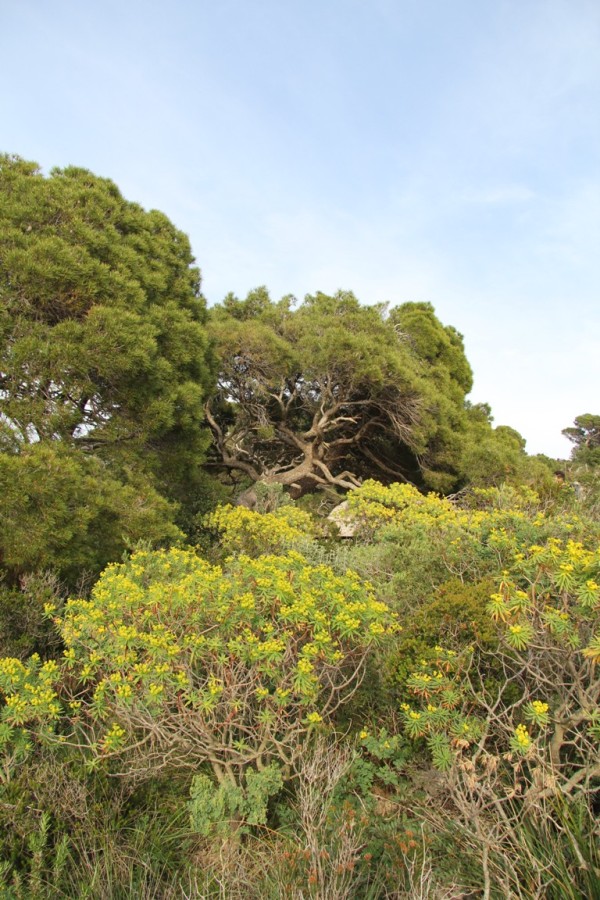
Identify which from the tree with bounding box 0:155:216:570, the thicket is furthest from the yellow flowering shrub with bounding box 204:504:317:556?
the tree with bounding box 0:155:216:570

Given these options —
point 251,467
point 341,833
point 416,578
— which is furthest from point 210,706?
point 251,467

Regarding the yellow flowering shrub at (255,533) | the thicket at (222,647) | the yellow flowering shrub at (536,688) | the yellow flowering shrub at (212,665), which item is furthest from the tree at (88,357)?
the yellow flowering shrub at (536,688)

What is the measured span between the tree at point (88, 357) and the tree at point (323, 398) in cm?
363

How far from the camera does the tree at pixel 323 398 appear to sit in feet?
37.6

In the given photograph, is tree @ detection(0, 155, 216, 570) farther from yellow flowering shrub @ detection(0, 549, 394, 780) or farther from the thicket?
yellow flowering shrub @ detection(0, 549, 394, 780)

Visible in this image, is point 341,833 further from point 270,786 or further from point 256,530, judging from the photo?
point 256,530

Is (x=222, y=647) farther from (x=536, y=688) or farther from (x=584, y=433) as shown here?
(x=584, y=433)

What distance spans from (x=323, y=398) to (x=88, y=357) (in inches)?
255

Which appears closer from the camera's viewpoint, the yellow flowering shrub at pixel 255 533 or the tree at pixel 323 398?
the yellow flowering shrub at pixel 255 533

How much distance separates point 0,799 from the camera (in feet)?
9.47

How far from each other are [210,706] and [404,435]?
1023 centimetres

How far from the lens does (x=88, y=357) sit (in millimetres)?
6301

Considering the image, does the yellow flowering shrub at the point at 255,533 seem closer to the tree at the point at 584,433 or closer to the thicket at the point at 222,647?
the thicket at the point at 222,647

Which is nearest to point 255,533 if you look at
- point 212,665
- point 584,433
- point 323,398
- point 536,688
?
point 212,665
